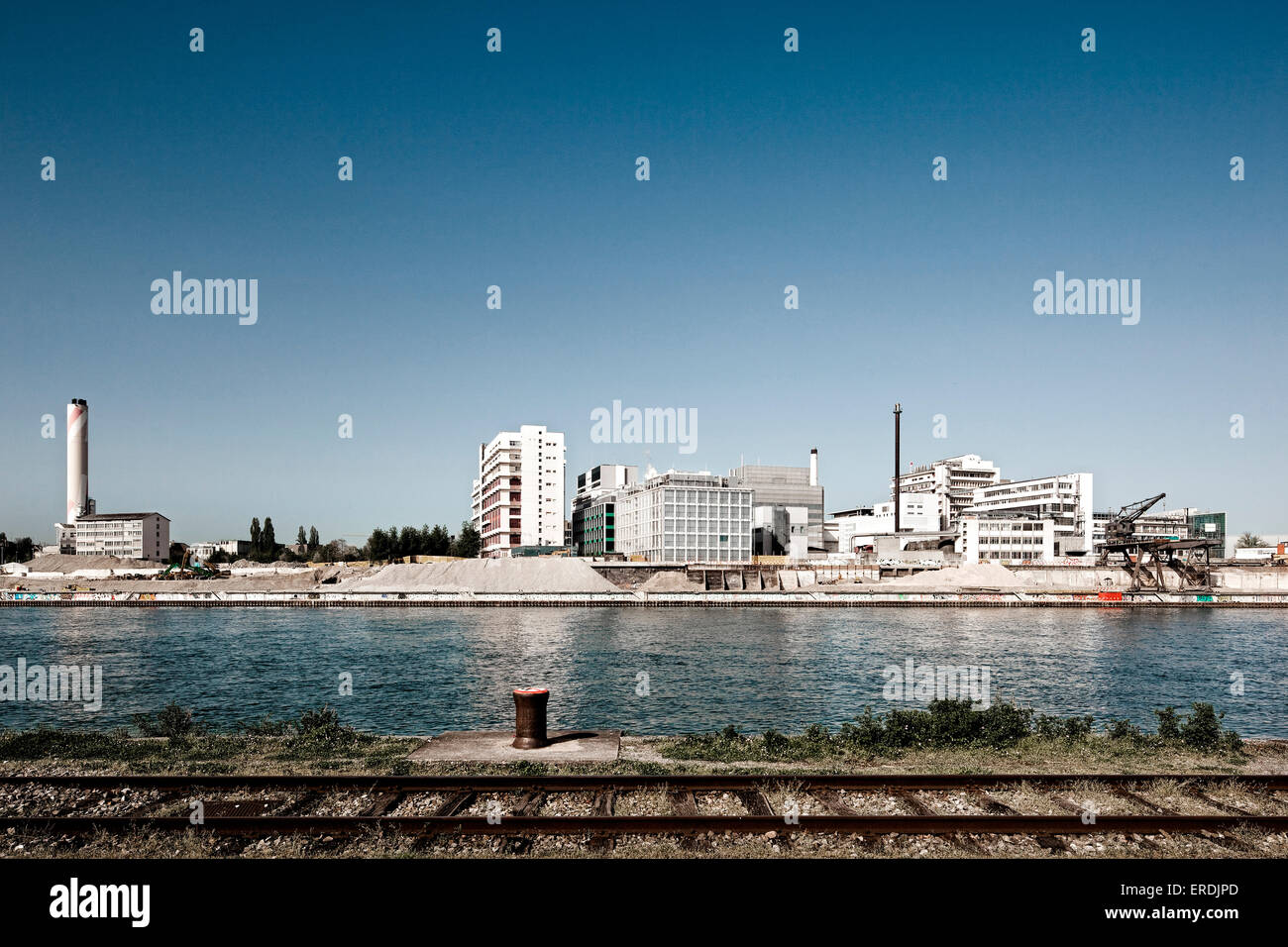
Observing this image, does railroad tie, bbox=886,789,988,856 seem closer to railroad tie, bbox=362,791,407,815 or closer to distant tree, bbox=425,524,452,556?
railroad tie, bbox=362,791,407,815

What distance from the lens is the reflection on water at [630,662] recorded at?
3400cm

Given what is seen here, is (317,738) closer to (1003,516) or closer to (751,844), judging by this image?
(751,844)

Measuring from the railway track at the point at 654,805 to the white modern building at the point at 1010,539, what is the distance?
148 meters

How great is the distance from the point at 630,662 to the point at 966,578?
96.8 m

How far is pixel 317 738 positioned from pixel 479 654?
3175cm

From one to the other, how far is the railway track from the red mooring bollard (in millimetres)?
4331

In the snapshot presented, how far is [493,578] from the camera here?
127 meters

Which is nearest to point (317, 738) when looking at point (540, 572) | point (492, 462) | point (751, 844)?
point (751, 844)

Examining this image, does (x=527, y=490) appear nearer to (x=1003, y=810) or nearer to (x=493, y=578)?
(x=493, y=578)

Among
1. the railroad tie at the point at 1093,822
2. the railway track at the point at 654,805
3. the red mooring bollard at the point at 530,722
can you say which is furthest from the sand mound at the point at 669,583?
the railroad tie at the point at 1093,822

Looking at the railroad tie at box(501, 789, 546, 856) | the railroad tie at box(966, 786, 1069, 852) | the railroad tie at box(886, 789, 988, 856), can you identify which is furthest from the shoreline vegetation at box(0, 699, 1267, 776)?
the railroad tie at box(886, 789, 988, 856)

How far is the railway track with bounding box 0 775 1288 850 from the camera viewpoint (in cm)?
1395

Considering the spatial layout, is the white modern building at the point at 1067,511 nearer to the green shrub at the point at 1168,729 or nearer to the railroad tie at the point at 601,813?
the green shrub at the point at 1168,729

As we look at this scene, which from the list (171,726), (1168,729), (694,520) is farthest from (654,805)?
(694,520)
